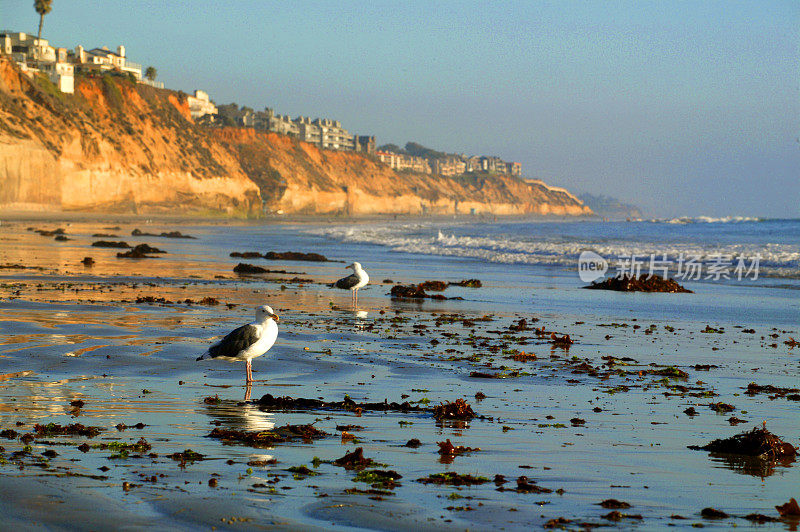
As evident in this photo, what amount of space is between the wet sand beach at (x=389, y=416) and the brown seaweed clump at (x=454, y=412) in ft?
0.37

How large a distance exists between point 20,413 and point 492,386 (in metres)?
4.96

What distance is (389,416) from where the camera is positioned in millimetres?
7859

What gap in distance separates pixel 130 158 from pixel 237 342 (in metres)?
95.6

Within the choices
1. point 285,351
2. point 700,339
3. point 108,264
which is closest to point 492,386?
point 285,351

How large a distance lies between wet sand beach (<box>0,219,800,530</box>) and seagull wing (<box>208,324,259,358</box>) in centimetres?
37

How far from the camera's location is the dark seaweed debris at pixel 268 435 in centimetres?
666

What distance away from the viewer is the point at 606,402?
867 cm

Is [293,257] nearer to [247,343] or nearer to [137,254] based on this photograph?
[137,254]

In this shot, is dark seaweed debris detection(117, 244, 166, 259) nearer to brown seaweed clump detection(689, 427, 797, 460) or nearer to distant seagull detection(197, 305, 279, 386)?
distant seagull detection(197, 305, 279, 386)

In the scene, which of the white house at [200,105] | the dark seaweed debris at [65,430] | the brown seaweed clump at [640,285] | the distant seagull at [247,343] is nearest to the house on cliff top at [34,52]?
the white house at [200,105]

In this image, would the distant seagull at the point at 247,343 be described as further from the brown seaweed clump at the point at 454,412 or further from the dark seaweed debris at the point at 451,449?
the dark seaweed debris at the point at 451,449
